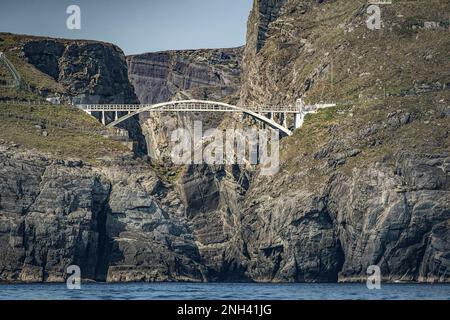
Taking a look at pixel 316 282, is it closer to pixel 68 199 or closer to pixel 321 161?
pixel 321 161

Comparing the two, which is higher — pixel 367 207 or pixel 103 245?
pixel 367 207

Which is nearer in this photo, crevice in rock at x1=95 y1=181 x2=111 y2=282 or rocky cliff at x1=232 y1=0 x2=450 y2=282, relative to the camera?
rocky cliff at x1=232 y1=0 x2=450 y2=282

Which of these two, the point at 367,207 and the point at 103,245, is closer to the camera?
the point at 367,207

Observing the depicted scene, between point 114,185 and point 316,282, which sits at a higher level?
point 114,185

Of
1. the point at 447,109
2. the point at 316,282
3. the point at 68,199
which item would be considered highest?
the point at 447,109

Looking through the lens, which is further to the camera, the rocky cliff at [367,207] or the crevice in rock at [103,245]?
the crevice in rock at [103,245]
